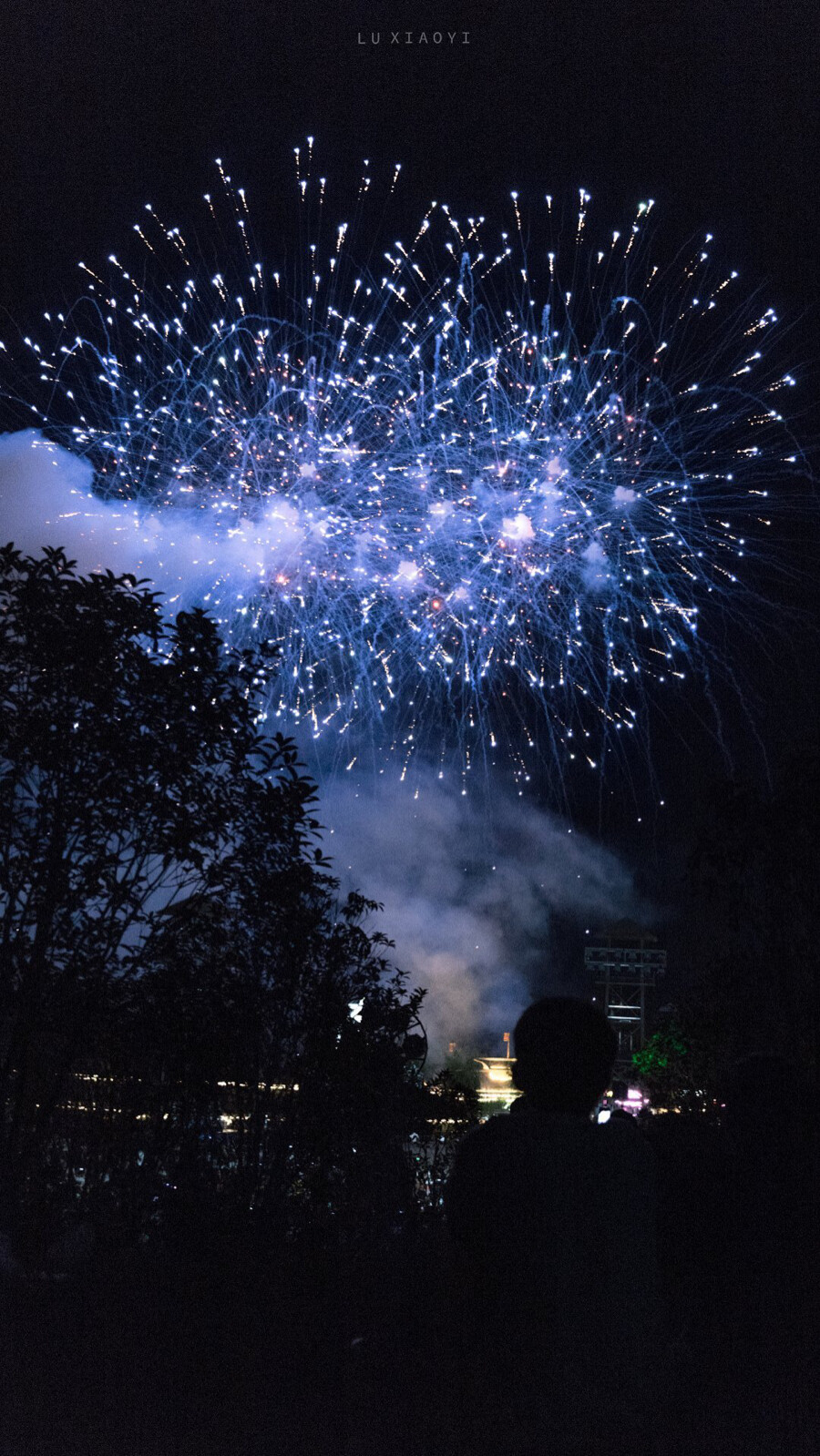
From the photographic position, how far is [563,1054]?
206cm

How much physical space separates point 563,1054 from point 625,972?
174ft

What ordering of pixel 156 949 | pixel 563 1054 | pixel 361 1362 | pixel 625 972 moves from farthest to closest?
1. pixel 625 972
2. pixel 156 949
3. pixel 361 1362
4. pixel 563 1054

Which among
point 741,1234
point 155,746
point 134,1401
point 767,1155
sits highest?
point 155,746

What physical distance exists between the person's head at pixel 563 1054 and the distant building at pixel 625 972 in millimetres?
45113

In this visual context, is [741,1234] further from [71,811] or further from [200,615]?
[200,615]

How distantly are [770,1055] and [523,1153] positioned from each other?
154 cm

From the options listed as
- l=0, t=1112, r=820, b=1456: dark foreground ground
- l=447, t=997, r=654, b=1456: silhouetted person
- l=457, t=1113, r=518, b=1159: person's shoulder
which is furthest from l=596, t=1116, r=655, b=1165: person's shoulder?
l=0, t=1112, r=820, b=1456: dark foreground ground

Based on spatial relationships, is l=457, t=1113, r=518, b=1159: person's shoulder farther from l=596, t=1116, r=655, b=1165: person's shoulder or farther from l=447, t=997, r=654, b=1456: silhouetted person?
l=596, t=1116, r=655, b=1165: person's shoulder

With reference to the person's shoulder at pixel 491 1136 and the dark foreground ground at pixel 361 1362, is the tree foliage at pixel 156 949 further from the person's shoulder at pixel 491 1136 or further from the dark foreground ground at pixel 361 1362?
the person's shoulder at pixel 491 1136

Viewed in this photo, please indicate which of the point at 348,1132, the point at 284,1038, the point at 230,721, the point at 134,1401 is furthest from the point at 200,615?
the point at 134,1401

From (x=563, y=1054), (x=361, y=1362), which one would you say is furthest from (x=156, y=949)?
(x=563, y=1054)

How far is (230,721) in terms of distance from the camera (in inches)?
208

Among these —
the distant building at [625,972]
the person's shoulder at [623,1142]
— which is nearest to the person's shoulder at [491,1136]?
the person's shoulder at [623,1142]

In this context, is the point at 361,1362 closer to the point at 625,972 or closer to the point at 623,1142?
the point at 623,1142
